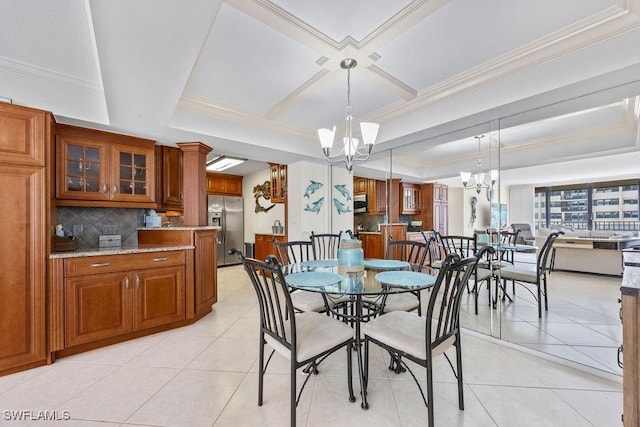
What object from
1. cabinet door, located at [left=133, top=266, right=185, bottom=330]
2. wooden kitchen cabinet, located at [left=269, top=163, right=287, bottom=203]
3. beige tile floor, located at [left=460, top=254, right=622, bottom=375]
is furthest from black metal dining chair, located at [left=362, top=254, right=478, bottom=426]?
wooden kitchen cabinet, located at [left=269, top=163, right=287, bottom=203]

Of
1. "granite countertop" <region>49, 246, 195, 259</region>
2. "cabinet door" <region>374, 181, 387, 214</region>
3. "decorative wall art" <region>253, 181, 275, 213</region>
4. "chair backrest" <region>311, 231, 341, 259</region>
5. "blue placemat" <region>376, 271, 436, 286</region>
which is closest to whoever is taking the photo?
"blue placemat" <region>376, 271, 436, 286</region>

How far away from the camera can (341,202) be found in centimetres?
495

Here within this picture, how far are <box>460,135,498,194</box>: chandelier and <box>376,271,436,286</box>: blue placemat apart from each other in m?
1.58

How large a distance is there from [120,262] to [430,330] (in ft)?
9.09

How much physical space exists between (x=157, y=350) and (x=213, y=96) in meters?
2.63

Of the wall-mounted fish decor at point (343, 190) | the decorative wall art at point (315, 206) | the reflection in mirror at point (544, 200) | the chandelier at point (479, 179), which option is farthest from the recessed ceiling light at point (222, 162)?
the chandelier at point (479, 179)

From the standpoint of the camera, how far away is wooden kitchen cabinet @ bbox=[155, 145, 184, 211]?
333cm

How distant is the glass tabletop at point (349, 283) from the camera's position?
5.36 feet

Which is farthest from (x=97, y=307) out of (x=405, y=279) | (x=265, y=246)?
(x=265, y=246)

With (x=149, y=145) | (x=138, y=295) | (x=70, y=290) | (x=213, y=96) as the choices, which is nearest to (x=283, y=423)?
(x=138, y=295)

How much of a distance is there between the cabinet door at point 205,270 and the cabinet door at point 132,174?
776 mm

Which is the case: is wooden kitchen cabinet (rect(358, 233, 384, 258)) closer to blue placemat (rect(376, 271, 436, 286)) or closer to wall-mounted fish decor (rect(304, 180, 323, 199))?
wall-mounted fish decor (rect(304, 180, 323, 199))

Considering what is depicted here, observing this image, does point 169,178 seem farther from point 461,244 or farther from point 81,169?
point 461,244

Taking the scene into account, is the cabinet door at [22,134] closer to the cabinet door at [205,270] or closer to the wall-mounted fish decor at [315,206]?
the cabinet door at [205,270]
